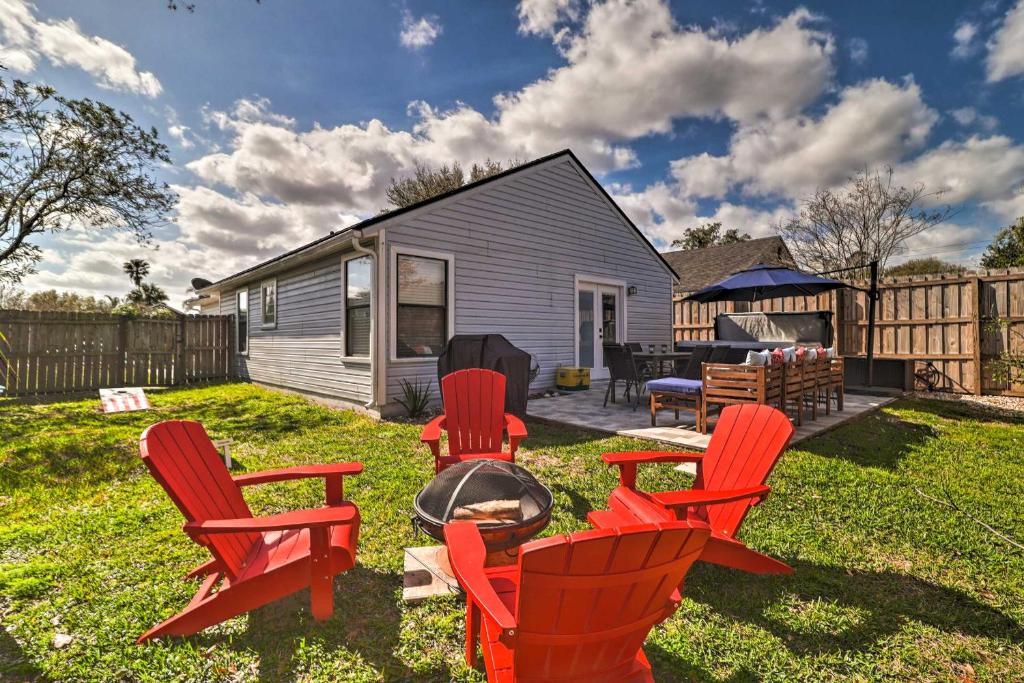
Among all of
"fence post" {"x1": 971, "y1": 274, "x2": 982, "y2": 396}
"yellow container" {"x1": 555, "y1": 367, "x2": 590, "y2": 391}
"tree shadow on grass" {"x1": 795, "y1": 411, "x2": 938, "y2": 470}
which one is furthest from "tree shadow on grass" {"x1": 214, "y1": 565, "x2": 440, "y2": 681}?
"fence post" {"x1": 971, "y1": 274, "x2": 982, "y2": 396}

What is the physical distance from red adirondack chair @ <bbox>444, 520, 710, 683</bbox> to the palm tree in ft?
170

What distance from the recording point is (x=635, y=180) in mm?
11703

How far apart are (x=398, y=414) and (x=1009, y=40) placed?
12215 mm

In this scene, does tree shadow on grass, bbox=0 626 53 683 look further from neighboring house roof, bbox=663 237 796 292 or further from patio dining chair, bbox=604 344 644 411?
neighboring house roof, bbox=663 237 796 292

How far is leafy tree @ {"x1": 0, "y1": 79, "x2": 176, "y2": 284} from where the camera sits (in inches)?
382

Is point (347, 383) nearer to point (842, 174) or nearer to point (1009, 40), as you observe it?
point (1009, 40)

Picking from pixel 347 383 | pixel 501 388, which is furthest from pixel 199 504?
pixel 347 383

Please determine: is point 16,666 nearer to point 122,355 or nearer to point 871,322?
point 871,322

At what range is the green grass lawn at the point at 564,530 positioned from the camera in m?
1.69

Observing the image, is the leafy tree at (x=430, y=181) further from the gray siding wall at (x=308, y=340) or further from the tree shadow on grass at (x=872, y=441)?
the tree shadow on grass at (x=872, y=441)

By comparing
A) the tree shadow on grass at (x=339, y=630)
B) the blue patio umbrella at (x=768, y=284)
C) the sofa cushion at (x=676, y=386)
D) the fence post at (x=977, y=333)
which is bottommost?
the tree shadow on grass at (x=339, y=630)

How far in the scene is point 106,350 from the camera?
10.0 m

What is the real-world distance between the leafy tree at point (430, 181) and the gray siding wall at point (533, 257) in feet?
40.3

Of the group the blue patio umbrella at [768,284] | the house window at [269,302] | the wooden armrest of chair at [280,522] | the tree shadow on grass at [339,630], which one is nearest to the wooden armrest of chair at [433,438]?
the tree shadow on grass at [339,630]
